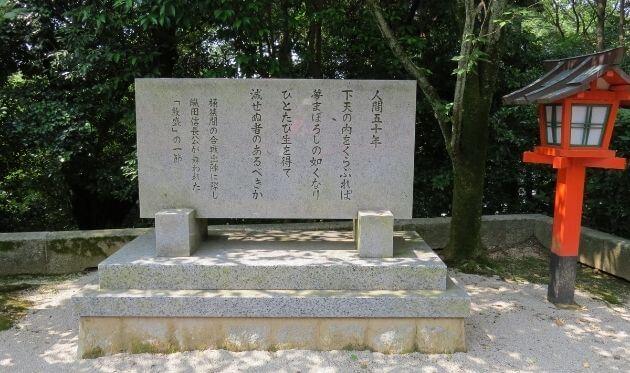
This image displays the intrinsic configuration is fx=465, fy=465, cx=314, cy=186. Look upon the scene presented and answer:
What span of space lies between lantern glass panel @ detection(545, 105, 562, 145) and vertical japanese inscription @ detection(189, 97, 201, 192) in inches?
133

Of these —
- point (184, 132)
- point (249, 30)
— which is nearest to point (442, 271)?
point (184, 132)

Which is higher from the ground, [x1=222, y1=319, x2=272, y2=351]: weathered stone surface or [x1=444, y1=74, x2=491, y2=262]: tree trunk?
[x1=444, y1=74, x2=491, y2=262]: tree trunk

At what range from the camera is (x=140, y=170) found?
423cm

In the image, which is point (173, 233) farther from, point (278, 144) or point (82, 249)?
point (82, 249)

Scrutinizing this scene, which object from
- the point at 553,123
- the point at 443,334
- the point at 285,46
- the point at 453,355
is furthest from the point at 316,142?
the point at 285,46

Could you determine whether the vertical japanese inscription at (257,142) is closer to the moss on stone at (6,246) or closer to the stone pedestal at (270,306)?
the stone pedestal at (270,306)

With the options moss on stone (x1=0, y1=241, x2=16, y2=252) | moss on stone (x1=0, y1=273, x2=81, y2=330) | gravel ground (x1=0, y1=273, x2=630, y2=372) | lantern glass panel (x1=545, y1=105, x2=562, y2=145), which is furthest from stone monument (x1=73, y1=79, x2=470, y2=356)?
moss on stone (x1=0, y1=241, x2=16, y2=252)

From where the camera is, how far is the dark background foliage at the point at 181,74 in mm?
5941

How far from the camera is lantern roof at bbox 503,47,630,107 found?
4.07 metres

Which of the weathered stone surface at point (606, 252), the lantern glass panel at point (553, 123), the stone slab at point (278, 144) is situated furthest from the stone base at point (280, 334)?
the weathered stone surface at point (606, 252)

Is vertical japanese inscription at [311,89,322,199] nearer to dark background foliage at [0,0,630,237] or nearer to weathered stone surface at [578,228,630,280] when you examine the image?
dark background foliage at [0,0,630,237]

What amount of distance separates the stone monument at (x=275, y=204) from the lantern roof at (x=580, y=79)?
1.21 metres

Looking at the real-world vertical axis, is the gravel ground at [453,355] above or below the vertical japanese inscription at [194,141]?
below

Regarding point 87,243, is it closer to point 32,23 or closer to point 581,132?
point 32,23
